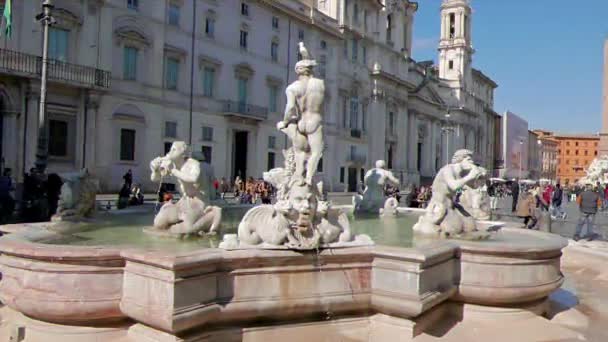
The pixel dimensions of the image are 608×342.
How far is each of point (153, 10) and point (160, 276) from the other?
71.9 feet

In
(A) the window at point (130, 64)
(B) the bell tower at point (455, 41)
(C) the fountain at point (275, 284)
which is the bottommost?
(C) the fountain at point (275, 284)

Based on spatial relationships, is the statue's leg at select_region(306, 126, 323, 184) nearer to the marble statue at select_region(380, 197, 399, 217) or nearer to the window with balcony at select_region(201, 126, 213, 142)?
the marble statue at select_region(380, 197, 399, 217)

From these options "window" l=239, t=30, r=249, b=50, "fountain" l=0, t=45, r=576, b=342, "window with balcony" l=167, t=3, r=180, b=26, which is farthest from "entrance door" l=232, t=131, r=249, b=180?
"fountain" l=0, t=45, r=576, b=342

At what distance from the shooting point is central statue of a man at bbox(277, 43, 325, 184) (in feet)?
17.7

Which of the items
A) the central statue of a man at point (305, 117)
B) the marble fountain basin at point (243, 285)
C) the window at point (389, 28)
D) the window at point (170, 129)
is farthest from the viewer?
the window at point (389, 28)

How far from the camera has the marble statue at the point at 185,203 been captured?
5.20m

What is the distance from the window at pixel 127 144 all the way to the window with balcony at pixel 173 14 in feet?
18.2

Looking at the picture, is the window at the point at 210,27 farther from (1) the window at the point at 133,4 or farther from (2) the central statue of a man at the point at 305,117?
(2) the central statue of a man at the point at 305,117

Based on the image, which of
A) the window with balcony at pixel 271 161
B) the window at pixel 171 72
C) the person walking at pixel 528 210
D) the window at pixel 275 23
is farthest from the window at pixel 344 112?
the person walking at pixel 528 210

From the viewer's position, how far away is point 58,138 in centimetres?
1962

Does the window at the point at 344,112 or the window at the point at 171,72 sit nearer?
the window at the point at 171,72

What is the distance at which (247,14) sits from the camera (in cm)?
2819

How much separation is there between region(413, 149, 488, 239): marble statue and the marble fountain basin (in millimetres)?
809

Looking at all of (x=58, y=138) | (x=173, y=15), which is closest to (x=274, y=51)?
(x=173, y=15)
